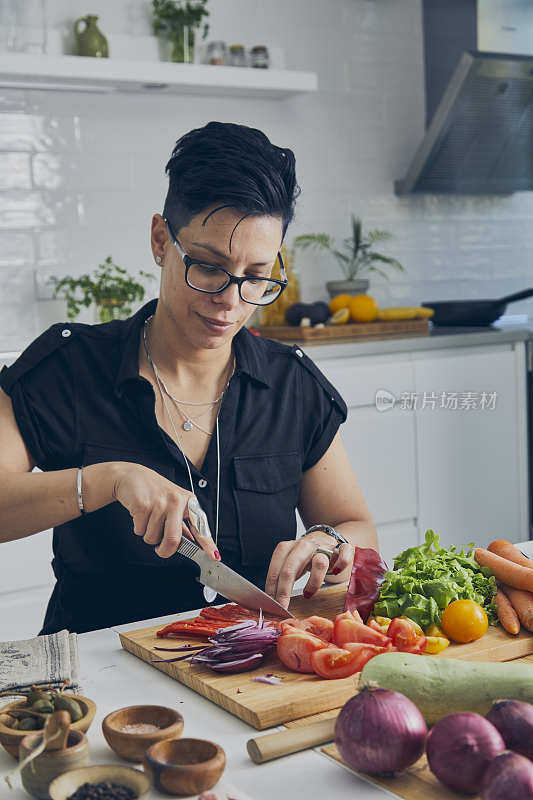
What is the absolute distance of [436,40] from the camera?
442cm

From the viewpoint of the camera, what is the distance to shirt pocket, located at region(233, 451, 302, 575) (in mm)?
1804

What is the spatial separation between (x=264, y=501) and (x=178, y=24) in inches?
99.5

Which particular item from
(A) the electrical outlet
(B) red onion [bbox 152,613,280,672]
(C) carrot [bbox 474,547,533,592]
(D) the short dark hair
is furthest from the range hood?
(B) red onion [bbox 152,613,280,672]

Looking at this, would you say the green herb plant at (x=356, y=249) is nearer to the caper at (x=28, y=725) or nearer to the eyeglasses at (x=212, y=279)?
the eyeglasses at (x=212, y=279)

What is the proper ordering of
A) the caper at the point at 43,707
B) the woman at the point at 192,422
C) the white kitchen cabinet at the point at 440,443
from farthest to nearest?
the white kitchen cabinet at the point at 440,443 < the woman at the point at 192,422 < the caper at the point at 43,707

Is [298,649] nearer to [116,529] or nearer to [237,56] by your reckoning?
[116,529]

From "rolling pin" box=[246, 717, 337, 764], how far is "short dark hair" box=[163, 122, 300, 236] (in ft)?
2.85

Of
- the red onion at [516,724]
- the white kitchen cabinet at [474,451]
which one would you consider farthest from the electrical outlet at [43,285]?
the red onion at [516,724]

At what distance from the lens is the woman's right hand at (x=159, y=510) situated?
130cm

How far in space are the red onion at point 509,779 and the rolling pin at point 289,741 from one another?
0.72 ft

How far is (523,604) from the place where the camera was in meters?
1.40

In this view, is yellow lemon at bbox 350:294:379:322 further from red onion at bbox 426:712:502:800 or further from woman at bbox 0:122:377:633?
red onion at bbox 426:712:502:800

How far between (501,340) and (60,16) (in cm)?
211

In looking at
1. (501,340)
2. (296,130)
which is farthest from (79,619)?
(296,130)
